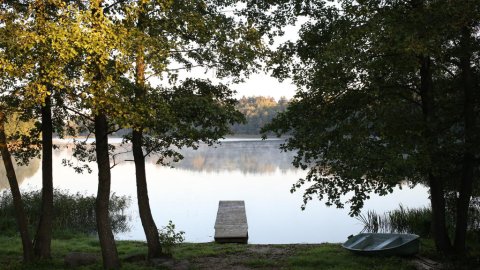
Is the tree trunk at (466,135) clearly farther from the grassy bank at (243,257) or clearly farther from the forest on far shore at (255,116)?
the forest on far shore at (255,116)

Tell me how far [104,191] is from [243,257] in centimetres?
523

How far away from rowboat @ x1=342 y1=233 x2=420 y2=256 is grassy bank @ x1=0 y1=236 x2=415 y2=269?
26 centimetres

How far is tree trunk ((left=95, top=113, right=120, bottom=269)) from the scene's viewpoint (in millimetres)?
11836

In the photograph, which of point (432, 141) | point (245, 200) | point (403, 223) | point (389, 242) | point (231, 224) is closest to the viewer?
point (432, 141)

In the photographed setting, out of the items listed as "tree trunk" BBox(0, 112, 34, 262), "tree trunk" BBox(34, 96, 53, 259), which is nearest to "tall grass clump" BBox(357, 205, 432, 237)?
"tree trunk" BBox(34, 96, 53, 259)

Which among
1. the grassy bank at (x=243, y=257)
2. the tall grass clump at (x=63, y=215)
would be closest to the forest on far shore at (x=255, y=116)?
the tall grass clump at (x=63, y=215)

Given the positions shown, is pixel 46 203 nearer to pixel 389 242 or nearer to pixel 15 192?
pixel 15 192

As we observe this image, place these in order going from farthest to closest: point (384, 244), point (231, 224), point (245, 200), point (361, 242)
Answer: point (245, 200)
point (231, 224)
point (361, 242)
point (384, 244)

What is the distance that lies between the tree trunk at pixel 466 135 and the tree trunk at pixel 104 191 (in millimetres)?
9494

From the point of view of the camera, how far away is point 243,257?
14.7 metres

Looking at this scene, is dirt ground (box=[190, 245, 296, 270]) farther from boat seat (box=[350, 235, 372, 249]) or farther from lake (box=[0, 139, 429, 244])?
lake (box=[0, 139, 429, 244])

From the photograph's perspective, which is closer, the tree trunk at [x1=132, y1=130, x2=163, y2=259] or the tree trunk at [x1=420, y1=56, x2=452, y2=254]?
the tree trunk at [x1=420, y1=56, x2=452, y2=254]

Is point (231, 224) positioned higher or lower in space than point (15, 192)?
lower

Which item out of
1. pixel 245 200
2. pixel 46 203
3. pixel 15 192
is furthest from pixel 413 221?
pixel 15 192
